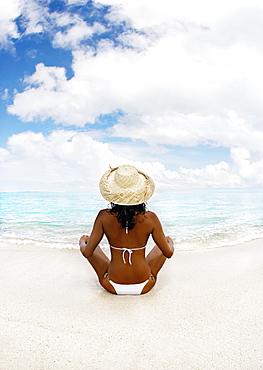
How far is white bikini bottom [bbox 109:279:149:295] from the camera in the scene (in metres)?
3.15

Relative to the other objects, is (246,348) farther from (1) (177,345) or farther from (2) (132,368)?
(2) (132,368)

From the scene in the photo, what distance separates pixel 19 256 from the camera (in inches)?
197

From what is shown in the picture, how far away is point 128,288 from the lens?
3.16 meters

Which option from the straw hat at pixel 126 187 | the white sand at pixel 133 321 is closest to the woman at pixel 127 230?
the straw hat at pixel 126 187

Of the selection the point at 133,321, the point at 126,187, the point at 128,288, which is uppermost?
the point at 126,187

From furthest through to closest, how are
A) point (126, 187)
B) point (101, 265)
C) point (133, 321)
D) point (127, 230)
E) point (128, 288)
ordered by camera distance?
point (101, 265) < point (128, 288) < point (127, 230) < point (126, 187) < point (133, 321)

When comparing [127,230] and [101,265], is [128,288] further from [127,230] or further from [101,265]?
[127,230]

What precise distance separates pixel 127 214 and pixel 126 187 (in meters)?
0.28

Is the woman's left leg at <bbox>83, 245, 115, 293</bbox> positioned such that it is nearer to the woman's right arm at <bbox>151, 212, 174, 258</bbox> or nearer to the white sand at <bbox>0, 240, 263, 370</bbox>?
the white sand at <bbox>0, 240, 263, 370</bbox>

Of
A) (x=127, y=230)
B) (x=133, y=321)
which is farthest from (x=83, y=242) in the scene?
(x=133, y=321)

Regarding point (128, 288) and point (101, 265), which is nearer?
point (128, 288)

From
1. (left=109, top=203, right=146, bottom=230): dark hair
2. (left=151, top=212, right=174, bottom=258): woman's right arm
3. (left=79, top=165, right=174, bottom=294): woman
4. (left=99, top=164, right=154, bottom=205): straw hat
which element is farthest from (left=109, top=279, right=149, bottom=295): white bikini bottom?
(left=99, top=164, right=154, bottom=205): straw hat

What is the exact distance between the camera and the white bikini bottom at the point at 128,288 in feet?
10.3

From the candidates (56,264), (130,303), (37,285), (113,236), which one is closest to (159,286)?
(130,303)
